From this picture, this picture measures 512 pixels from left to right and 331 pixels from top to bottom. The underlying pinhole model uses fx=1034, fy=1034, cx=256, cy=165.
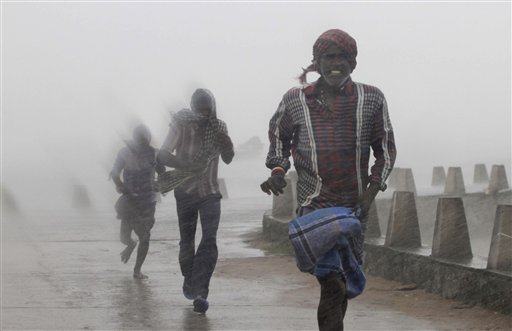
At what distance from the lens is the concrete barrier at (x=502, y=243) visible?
868cm

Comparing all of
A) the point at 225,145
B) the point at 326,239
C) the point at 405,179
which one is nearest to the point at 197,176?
the point at 225,145

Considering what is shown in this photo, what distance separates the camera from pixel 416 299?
9656mm

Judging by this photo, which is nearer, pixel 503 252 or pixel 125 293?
pixel 503 252

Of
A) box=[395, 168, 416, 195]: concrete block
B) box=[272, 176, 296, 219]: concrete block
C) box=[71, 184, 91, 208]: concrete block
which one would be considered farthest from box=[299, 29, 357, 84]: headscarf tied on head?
box=[71, 184, 91, 208]: concrete block

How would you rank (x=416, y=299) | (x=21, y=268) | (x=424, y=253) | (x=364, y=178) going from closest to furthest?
(x=364, y=178) → (x=416, y=299) → (x=424, y=253) → (x=21, y=268)

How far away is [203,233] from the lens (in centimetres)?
888

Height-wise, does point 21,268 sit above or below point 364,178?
below

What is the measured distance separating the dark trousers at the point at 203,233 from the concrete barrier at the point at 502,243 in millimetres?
2359

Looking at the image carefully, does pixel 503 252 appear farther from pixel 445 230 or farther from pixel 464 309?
pixel 445 230

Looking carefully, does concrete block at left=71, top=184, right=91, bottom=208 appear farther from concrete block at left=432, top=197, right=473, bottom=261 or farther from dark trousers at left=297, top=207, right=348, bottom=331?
dark trousers at left=297, top=207, right=348, bottom=331

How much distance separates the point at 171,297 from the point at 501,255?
310cm

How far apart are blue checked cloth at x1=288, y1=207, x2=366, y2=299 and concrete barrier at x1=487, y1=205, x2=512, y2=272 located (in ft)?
10.9

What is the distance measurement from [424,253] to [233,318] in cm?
265

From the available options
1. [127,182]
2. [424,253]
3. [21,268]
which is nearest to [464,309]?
[424,253]
